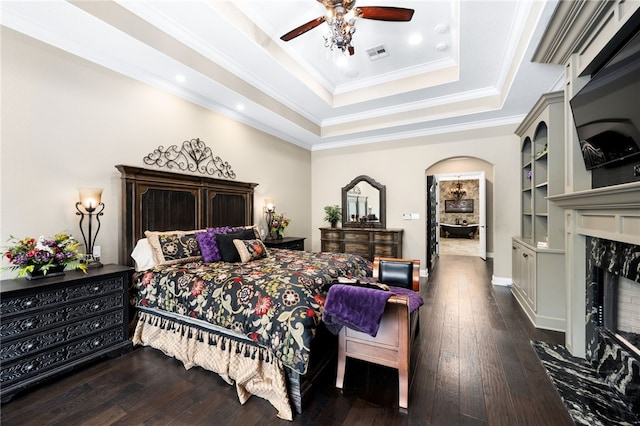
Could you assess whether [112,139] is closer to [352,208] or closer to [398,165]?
[352,208]

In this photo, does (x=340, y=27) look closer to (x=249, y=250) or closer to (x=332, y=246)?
(x=249, y=250)

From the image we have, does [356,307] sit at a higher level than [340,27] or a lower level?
lower

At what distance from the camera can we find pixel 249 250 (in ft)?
10.4

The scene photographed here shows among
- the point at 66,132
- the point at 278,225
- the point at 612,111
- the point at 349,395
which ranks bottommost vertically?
the point at 349,395

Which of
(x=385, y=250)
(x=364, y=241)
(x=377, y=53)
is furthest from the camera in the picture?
(x=364, y=241)

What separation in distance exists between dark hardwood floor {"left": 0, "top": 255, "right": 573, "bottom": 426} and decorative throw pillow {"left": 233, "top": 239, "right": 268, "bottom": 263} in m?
1.19

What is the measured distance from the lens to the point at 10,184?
2260 mm

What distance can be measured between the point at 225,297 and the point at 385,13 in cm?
282

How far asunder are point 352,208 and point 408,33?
361 cm

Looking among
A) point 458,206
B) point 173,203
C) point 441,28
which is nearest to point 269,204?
point 173,203

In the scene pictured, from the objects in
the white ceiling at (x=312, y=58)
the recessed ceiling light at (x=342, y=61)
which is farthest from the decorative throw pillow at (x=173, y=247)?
the recessed ceiling light at (x=342, y=61)

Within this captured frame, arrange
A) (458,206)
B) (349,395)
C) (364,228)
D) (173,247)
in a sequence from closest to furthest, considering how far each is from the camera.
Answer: (349,395) → (173,247) → (364,228) → (458,206)

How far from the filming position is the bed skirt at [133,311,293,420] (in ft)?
6.01

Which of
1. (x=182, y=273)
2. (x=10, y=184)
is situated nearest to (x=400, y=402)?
(x=182, y=273)
